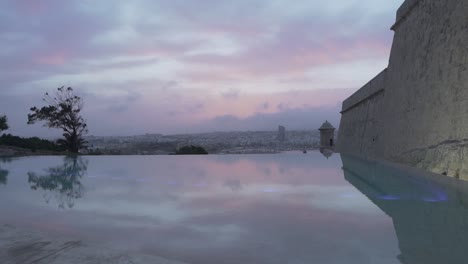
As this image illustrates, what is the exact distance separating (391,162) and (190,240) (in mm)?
9780

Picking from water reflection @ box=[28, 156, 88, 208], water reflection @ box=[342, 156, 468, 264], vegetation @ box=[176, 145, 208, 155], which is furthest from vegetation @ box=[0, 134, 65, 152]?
water reflection @ box=[342, 156, 468, 264]

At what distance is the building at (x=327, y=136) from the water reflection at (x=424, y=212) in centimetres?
2044

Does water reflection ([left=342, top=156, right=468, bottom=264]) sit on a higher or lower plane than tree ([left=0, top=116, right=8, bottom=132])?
lower

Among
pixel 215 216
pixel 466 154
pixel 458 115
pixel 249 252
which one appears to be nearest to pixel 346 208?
pixel 215 216

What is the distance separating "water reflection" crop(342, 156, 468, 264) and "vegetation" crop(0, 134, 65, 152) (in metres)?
21.7

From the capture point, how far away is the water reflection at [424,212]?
9.45 ft

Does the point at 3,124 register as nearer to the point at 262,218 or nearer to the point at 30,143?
the point at 30,143

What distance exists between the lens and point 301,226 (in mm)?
3896

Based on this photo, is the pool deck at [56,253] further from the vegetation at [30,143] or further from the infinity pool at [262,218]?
the vegetation at [30,143]

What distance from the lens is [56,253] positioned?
2506 mm

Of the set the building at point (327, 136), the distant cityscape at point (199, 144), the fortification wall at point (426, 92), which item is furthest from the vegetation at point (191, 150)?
the fortification wall at point (426, 92)

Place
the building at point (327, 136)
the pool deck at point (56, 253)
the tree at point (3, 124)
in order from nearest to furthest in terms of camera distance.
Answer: the pool deck at point (56, 253) < the tree at point (3, 124) < the building at point (327, 136)

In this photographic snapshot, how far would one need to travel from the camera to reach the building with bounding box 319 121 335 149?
93.4 feet

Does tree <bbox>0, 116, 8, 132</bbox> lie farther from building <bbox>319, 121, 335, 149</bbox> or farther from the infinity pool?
building <bbox>319, 121, 335, 149</bbox>
